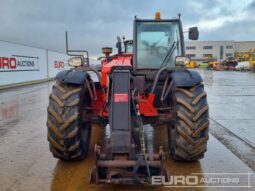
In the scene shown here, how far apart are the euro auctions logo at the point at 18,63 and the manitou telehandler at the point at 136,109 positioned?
15.3 metres

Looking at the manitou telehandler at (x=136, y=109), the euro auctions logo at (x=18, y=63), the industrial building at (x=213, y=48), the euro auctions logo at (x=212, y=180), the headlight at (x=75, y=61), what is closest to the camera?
the manitou telehandler at (x=136, y=109)

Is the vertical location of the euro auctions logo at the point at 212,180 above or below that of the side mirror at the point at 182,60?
below

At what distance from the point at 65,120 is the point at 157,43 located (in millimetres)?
2548

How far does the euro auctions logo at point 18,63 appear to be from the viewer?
20056 millimetres

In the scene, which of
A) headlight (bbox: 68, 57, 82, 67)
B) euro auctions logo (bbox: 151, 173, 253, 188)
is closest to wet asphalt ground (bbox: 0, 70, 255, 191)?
euro auctions logo (bbox: 151, 173, 253, 188)

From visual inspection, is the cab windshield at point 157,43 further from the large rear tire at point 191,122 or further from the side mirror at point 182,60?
the large rear tire at point 191,122

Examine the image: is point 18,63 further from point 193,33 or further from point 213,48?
point 213,48

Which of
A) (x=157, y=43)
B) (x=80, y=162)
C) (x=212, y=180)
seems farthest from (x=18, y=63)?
(x=212, y=180)

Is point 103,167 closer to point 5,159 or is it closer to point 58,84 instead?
point 58,84

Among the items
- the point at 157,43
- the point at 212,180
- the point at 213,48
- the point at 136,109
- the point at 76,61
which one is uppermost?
the point at 213,48

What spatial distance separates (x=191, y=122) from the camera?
4949 millimetres

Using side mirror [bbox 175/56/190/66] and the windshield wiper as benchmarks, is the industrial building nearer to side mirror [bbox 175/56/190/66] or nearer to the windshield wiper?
the windshield wiper

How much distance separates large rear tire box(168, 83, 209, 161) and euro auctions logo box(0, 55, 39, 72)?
16788 millimetres

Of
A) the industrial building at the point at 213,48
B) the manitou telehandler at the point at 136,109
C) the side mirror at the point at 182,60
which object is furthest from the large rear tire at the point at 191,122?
the industrial building at the point at 213,48
